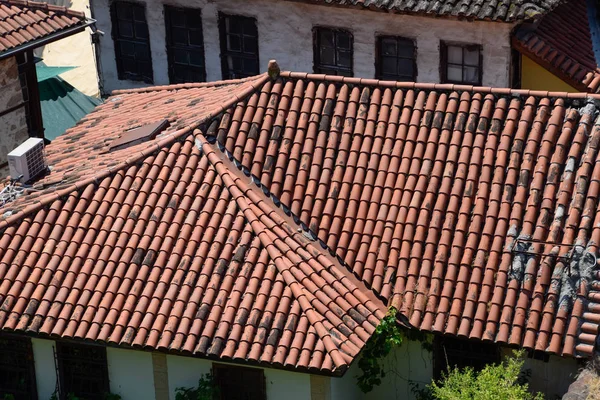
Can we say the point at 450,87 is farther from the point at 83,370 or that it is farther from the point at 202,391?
the point at 83,370

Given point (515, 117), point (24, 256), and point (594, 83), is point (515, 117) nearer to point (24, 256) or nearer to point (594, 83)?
point (594, 83)

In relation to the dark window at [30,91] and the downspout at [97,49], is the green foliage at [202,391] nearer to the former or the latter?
the dark window at [30,91]

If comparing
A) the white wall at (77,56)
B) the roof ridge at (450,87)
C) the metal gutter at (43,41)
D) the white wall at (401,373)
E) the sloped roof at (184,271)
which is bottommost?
the white wall at (401,373)

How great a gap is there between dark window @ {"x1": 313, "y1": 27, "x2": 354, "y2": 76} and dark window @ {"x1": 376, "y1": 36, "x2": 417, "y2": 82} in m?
0.56

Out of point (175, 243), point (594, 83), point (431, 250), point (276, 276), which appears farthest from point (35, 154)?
point (594, 83)

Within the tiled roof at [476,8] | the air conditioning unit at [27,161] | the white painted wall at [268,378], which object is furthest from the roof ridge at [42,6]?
the white painted wall at [268,378]

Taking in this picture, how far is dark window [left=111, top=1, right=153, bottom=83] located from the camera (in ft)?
80.5

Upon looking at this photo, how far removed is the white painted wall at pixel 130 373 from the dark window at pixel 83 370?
119mm

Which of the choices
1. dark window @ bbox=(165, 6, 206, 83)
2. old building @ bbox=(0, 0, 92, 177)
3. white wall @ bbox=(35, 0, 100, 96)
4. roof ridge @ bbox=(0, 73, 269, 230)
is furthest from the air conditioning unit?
white wall @ bbox=(35, 0, 100, 96)

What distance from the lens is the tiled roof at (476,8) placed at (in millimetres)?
20281

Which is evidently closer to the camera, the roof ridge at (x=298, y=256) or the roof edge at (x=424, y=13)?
the roof ridge at (x=298, y=256)

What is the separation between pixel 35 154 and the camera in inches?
727

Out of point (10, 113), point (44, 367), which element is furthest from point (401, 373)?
point (10, 113)

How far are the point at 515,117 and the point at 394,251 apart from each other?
248 centimetres
